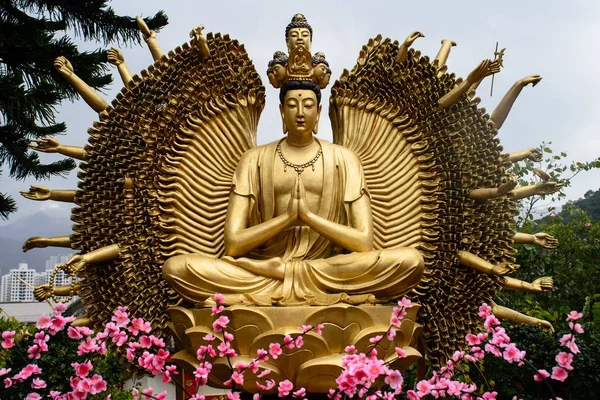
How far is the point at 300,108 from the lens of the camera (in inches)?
185

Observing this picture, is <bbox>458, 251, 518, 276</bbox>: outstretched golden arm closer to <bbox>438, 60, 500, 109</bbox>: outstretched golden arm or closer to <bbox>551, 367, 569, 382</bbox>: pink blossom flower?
<bbox>438, 60, 500, 109</bbox>: outstretched golden arm

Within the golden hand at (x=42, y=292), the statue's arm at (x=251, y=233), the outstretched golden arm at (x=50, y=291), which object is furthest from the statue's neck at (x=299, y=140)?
the golden hand at (x=42, y=292)

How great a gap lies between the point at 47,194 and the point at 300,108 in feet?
6.02

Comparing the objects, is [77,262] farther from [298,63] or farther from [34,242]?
[298,63]

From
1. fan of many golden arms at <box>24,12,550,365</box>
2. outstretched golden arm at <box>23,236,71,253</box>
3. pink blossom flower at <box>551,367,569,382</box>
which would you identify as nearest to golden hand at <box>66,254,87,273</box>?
fan of many golden arms at <box>24,12,550,365</box>

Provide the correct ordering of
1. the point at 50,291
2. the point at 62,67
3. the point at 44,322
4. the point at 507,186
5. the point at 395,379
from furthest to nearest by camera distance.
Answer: the point at 62,67 → the point at 50,291 → the point at 507,186 → the point at 44,322 → the point at 395,379

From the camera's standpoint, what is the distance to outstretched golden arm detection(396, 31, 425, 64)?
469 cm

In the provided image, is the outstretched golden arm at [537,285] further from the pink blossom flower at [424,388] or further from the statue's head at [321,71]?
the statue's head at [321,71]

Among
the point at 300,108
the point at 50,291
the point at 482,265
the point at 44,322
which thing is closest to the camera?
the point at 44,322

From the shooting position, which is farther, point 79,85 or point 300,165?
point 300,165

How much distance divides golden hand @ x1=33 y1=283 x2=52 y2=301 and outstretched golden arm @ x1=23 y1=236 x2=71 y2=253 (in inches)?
16.3

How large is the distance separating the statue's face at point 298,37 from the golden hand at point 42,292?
7.71 feet

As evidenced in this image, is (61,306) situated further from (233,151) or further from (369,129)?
(369,129)

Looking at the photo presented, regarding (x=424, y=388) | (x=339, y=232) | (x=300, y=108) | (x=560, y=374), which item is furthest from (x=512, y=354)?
(x=300, y=108)
